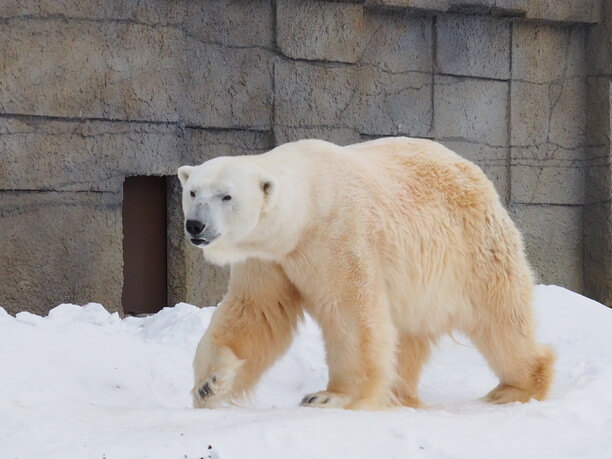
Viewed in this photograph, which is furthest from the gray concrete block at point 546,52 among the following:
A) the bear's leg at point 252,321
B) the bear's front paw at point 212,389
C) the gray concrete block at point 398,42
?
the bear's front paw at point 212,389

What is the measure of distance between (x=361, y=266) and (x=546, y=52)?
15.6ft

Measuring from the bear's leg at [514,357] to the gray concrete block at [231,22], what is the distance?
3217 millimetres

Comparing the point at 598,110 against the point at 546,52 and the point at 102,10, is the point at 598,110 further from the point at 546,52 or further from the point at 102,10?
the point at 102,10

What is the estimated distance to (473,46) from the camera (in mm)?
7664

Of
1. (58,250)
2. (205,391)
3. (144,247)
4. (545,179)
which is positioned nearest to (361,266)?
(205,391)

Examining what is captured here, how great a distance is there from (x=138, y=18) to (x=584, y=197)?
373 centimetres

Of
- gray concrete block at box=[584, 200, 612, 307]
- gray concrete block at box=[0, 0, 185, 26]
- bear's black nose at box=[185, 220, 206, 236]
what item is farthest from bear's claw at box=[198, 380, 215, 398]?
gray concrete block at box=[584, 200, 612, 307]

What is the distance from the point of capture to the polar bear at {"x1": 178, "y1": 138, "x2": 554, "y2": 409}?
3576 millimetres

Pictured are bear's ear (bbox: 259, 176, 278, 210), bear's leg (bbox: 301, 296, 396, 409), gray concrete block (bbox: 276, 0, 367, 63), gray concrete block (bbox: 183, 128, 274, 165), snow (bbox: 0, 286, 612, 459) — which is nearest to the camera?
snow (bbox: 0, 286, 612, 459)

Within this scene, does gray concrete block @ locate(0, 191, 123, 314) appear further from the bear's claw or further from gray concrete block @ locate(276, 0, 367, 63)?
the bear's claw

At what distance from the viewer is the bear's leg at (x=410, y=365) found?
4.36 meters

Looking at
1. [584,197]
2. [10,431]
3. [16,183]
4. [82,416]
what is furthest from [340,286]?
[584,197]

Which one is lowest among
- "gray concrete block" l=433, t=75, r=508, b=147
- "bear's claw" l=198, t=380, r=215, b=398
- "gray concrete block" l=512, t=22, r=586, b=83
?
"bear's claw" l=198, t=380, r=215, b=398

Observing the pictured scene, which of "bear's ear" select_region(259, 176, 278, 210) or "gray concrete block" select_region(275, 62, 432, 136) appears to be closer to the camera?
"bear's ear" select_region(259, 176, 278, 210)
